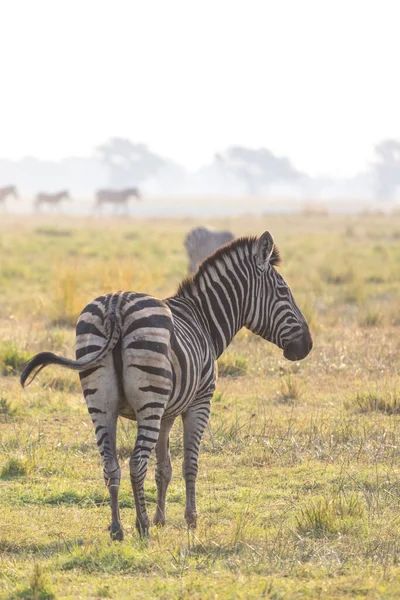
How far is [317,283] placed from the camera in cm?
1928

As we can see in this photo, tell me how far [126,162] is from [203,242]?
152m

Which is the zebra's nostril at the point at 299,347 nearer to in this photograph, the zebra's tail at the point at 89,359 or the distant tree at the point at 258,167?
the zebra's tail at the point at 89,359

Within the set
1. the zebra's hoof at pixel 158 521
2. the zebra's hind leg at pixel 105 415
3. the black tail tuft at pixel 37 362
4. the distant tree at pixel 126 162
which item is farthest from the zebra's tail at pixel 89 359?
the distant tree at pixel 126 162

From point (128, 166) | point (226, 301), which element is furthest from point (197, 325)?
point (128, 166)

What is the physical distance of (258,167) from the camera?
162500mm

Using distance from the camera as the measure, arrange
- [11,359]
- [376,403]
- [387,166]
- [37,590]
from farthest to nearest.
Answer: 1. [387,166]
2. [11,359]
3. [376,403]
4. [37,590]

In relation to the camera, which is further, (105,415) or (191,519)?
(191,519)

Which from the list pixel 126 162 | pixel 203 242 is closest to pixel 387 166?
pixel 126 162

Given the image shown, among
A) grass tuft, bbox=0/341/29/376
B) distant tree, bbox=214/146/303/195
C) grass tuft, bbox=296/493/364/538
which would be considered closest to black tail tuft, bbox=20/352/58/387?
grass tuft, bbox=296/493/364/538

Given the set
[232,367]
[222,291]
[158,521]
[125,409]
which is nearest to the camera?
[125,409]

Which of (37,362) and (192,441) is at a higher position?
(37,362)

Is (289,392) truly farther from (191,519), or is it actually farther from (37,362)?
(37,362)

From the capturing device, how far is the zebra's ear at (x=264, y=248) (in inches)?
251

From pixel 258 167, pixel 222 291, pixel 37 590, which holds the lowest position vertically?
pixel 37 590
